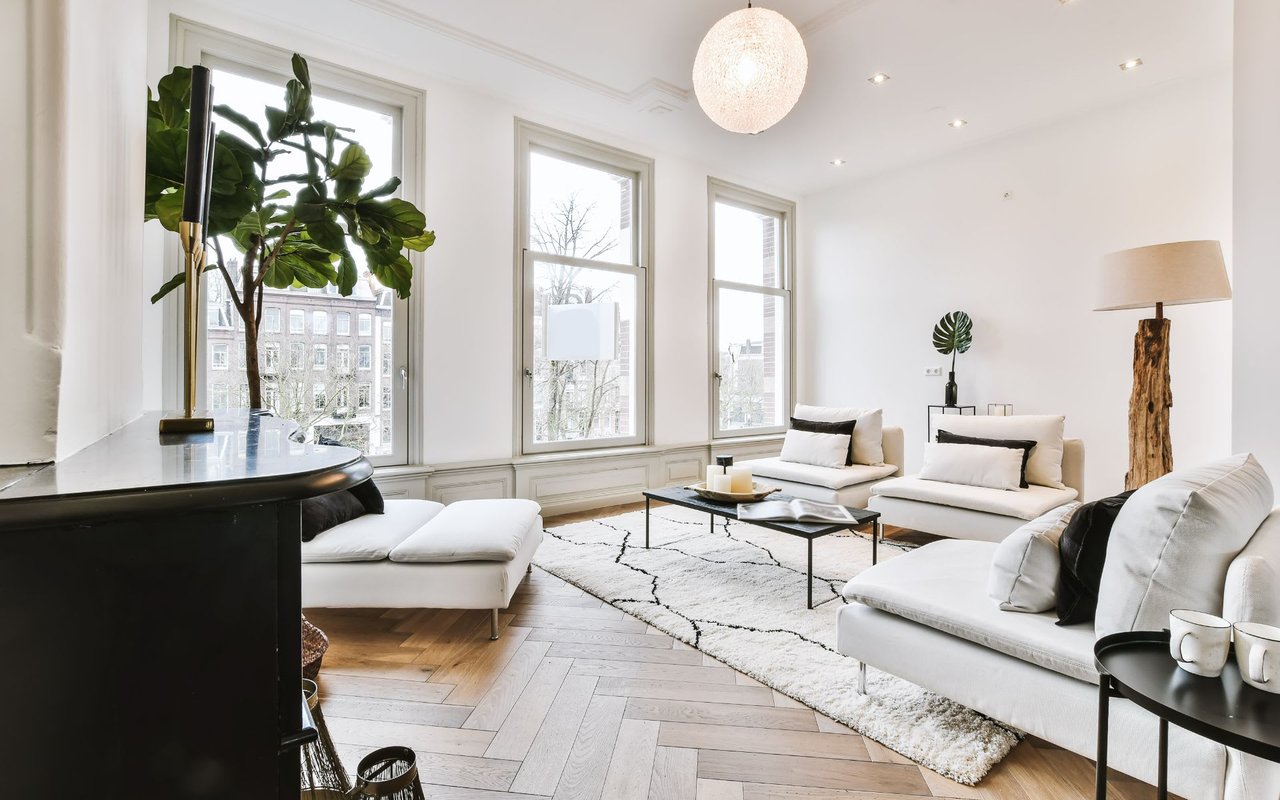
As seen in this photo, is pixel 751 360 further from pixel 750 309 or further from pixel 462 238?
pixel 462 238

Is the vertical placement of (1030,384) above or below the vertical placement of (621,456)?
above

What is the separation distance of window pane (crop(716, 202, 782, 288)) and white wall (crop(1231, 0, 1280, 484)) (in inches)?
153

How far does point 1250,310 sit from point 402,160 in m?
4.35

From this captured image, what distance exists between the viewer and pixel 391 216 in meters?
2.10

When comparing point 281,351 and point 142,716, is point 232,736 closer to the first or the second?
point 142,716

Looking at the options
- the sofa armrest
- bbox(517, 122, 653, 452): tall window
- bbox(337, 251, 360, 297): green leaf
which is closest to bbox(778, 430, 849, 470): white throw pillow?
the sofa armrest

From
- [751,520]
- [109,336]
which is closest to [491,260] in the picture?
[751,520]

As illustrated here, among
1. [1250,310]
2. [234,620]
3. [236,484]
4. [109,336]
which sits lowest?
[234,620]

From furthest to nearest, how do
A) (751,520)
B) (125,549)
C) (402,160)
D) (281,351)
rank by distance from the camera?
1. (402,160)
2. (281,351)
3. (751,520)
4. (125,549)

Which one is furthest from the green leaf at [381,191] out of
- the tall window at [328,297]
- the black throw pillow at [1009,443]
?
the black throw pillow at [1009,443]

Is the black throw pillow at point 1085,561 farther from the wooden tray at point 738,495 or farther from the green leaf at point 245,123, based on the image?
the green leaf at point 245,123

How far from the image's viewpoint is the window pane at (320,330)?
3.42 metres

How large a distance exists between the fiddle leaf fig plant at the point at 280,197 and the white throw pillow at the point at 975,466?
325 centimetres

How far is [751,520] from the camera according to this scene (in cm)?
287
